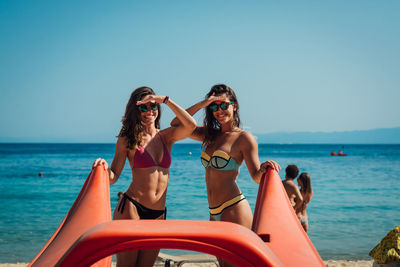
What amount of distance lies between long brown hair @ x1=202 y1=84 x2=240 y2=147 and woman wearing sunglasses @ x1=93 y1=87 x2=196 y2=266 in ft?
0.67

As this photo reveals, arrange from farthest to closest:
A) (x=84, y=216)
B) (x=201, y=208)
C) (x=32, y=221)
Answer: (x=201, y=208) → (x=32, y=221) → (x=84, y=216)

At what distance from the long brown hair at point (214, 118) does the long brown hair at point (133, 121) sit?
1.68 ft

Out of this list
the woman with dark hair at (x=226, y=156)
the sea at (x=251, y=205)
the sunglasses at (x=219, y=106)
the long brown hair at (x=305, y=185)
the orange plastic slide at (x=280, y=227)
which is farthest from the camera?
the sea at (x=251, y=205)

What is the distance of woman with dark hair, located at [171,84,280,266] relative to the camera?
2832 mm

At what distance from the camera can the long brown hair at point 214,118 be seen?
3.02m

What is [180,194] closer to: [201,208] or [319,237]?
[201,208]

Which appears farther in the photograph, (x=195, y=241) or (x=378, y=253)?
(x=378, y=253)

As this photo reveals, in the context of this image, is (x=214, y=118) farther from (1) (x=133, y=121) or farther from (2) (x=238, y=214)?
(2) (x=238, y=214)

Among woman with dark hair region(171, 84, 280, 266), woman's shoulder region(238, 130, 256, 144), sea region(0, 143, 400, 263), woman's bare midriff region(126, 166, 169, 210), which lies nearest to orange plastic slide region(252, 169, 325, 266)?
woman with dark hair region(171, 84, 280, 266)

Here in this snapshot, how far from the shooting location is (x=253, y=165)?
9.16ft

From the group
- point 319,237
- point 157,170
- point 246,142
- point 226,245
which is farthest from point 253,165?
point 319,237

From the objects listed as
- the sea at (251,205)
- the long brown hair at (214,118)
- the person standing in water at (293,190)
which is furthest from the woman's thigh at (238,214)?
the sea at (251,205)

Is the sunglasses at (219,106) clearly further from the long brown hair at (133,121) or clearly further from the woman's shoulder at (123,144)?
the woman's shoulder at (123,144)

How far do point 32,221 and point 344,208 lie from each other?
32.7 ft
